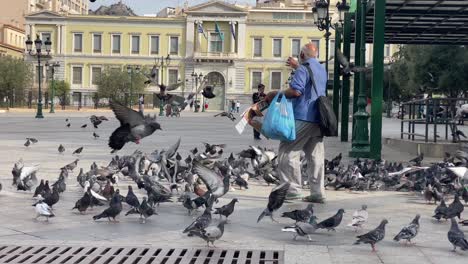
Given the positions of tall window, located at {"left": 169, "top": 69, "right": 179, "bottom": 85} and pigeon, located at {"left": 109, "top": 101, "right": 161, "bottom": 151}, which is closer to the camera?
pigeon, located at {"left": 109, "top": 101, "right": 161, "bottom": 151}

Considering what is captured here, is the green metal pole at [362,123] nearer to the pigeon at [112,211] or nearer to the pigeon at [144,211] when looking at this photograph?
the pigeon at [144,211]

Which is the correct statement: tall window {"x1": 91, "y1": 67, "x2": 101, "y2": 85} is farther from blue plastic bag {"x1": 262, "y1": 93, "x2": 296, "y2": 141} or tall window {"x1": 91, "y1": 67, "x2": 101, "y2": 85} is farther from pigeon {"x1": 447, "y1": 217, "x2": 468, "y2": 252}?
pigeon {"x1": 447, "y1": 217, "x2": 468, "y2": 252}

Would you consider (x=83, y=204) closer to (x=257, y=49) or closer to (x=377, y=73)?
(x=377, y=73)

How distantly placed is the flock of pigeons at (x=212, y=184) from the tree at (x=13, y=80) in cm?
7118

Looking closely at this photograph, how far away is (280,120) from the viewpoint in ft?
27.6

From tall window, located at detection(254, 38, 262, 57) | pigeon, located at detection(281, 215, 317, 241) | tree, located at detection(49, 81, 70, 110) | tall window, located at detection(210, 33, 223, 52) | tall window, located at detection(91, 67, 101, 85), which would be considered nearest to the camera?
pigeon, located at detection(281, 215, 317, 241)

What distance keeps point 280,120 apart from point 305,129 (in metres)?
0.51

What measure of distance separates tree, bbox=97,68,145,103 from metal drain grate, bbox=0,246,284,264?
82773mm

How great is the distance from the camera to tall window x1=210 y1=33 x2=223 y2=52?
101 m

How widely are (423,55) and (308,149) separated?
41.6m

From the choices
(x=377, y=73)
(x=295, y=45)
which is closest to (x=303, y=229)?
(x=377, y=73)

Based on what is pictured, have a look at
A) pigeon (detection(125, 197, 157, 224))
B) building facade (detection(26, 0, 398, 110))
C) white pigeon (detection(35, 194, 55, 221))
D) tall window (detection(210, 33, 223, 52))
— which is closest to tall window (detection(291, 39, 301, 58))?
building facade (detection(26, 0, 398, 110))

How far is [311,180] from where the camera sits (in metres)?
9.06

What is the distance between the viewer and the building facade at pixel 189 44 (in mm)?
100625
